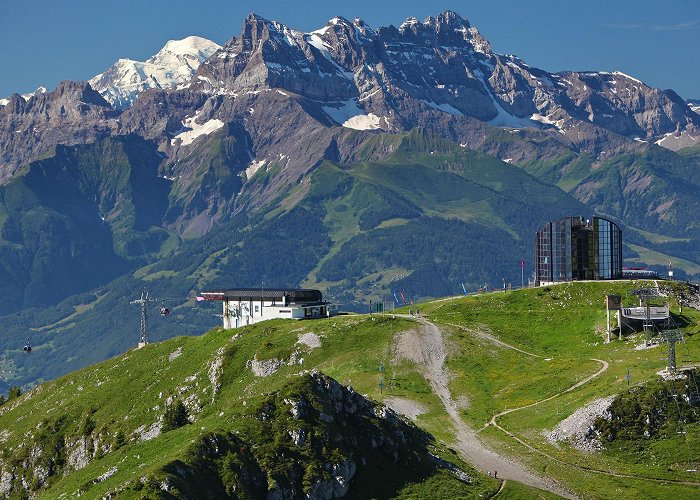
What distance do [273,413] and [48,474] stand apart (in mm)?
70531

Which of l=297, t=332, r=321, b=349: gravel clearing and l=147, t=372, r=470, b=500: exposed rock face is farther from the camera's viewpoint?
l=297, t=332, r=321, b=349: gravel clearing

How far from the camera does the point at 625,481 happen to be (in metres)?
127

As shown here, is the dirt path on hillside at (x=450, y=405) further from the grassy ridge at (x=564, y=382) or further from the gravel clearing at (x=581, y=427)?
the gravel clearing at (x=581, y=427)

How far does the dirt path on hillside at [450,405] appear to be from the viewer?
414ft

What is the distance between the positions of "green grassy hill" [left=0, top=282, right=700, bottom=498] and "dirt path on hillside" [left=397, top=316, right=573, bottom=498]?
53.5 inches


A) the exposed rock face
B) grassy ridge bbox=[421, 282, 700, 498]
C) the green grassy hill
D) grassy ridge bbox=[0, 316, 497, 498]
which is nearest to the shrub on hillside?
the green grassy hill

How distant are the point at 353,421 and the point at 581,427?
32.4m

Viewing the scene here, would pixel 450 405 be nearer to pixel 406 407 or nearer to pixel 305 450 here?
pixel 406 407

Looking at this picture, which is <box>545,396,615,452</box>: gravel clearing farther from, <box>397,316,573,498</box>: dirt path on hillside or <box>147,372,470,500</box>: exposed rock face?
<box>147,372,470,500</box>: exposed rock face

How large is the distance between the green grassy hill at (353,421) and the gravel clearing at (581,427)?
1.18 m

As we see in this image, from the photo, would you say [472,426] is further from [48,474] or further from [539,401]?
[48,474]

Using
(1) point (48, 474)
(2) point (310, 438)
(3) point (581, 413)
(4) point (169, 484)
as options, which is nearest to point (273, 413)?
(2) point (310, 438)

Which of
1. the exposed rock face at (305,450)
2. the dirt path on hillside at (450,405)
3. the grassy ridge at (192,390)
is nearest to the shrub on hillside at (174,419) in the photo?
the grassy ridge at (192,390)

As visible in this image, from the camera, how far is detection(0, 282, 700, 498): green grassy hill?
109750mm
